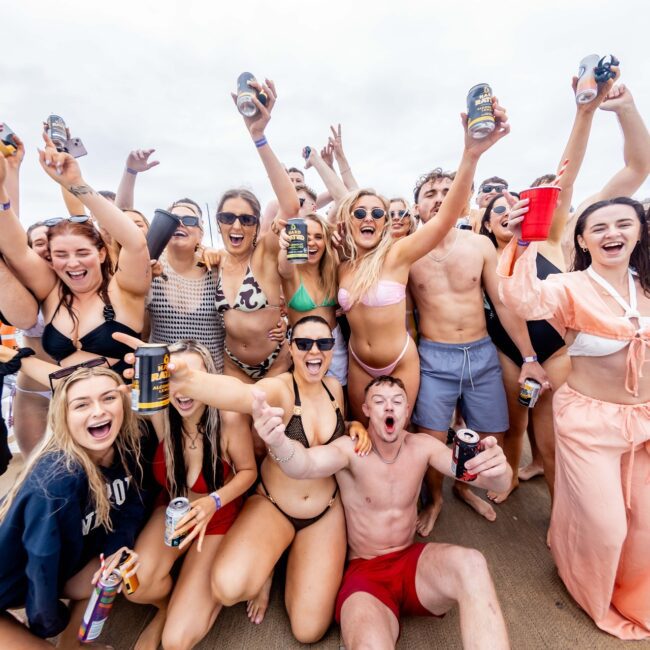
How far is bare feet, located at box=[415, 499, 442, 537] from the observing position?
2.98m

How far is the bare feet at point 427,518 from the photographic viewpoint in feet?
9.79

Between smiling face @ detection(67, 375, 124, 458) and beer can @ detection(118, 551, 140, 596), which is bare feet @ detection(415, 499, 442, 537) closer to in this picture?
beer can @ detection(118, 551, 140, 596)

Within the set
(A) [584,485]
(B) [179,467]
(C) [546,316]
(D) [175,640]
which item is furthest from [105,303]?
(A) [584,485]

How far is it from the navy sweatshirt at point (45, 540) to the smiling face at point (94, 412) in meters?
0.16

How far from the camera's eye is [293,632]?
216 centimetres

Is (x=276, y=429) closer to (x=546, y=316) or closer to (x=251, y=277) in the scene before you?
(x=251, y=277)

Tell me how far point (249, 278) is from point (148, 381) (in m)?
1.46

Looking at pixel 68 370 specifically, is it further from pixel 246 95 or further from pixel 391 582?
pixel 391 582

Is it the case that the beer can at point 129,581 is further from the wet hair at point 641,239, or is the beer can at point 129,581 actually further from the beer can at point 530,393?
the wet hair at point 641,239

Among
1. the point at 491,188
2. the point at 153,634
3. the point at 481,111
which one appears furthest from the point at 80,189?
the point at 491,188

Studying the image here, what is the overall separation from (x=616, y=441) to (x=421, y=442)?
1187 millimetres

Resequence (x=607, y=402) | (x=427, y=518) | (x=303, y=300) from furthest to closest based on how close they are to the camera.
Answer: (x=427, y=518)
(x=303, y=300)
(x=607, y=402)

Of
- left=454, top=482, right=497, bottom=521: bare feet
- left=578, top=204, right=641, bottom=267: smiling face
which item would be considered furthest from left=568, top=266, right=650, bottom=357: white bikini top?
left=454, top=482, right=497, bottom=521: bare feet

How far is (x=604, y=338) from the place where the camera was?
2.02 metres
